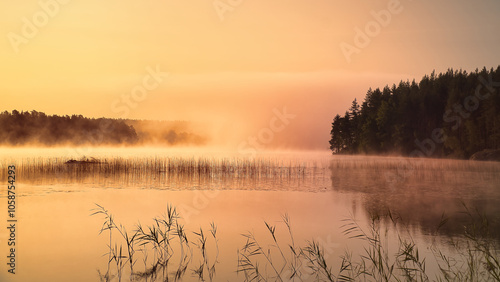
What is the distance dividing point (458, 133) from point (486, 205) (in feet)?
213

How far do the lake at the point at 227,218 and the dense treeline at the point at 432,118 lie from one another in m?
46.5

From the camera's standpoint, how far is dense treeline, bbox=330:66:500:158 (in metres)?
76.7

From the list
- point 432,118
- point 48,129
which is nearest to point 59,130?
point 48,129

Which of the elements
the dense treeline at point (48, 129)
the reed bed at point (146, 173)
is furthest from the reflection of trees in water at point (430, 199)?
the dense treeline at point (48, 129)

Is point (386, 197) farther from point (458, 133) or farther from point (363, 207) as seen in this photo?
point (458, 133)

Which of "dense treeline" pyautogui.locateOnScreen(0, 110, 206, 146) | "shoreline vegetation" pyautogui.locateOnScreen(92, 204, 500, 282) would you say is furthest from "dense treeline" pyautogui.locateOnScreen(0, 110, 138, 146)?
"shoreline vegetation" pyautogui.locateOnScreen(92, 204, 500, 282)

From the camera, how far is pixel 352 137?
372 feet

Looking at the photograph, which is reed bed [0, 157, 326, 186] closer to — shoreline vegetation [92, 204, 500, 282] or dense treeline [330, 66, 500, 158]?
shoreline vegetation [92, 204, 500, 282]

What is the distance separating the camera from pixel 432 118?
9025cm

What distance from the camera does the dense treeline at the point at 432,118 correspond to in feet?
252

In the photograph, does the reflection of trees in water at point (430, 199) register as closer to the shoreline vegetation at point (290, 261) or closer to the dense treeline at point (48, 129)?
the shoreline vegetation at point (290, 261)

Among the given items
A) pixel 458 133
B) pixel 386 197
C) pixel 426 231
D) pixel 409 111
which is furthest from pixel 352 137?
pixel 426 231

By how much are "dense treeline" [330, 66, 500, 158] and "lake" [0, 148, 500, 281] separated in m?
46.5

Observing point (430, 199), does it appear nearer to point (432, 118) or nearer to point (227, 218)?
point (227, 218)
